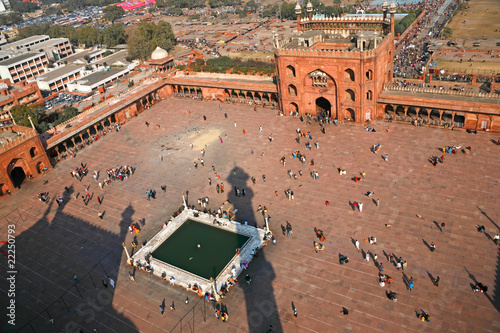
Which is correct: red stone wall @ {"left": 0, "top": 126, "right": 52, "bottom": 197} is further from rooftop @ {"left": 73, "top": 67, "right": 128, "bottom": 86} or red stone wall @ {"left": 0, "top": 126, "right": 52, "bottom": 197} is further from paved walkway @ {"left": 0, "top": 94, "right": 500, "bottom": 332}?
rooftop @ {"left": 73, "top": 67, "right": 128, "bottom": 86}

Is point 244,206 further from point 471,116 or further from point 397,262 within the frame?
point 471,116

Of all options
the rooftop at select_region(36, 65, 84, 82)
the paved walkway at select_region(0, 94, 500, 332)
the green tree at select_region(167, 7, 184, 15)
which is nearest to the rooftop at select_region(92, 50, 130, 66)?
the rooftop at select_region(36, 65, 84, 82)

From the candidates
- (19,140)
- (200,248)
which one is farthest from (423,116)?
(19,140)

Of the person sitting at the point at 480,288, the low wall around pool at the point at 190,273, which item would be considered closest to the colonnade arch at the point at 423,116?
the person sitting at the point at 480,288

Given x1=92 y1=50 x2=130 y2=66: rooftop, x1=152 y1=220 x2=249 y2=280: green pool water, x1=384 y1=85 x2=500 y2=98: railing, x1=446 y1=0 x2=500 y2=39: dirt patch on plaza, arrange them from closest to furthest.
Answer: x1=152 y1=220 x2=249 y2=280: green pool water
x1=384 y1=85 x2=500 y2=98: railing
x1=446 y1=0 x2=500 y2=39: dirt patch on plaza
x1=92 y1=50 x2=130 y2=66: rooftop

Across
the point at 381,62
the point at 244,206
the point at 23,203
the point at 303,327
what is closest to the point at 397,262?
the point at 303,327

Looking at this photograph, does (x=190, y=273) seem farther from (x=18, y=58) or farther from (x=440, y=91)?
(x=18, y=58)
